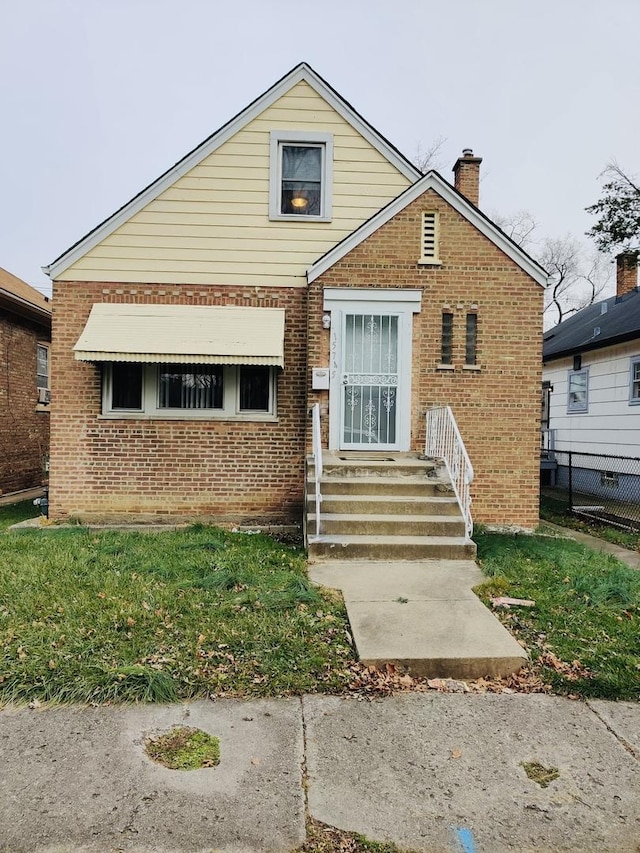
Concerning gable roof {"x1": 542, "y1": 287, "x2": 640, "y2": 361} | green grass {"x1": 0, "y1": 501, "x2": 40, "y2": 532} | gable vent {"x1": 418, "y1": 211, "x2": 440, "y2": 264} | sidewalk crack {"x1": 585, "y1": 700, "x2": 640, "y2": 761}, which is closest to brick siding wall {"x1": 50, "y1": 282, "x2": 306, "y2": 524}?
green grass {"x1": 0, "y1": 501, "x2": 40, "y2": 532}

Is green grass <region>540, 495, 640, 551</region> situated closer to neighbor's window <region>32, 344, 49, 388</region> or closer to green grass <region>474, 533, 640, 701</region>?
green grass <region>474, 533, 640, 701</region>

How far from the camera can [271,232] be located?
901 centimetres

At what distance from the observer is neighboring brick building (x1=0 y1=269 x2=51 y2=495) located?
12.8m

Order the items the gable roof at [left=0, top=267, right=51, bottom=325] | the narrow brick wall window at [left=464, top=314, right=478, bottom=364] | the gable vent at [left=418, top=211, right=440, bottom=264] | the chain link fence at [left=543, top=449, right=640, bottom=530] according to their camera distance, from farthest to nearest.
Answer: the gable roof at [left=0, top=267, right=51, bottom=325], the chain link fence at [left=543, top=449, right=640, bottom=530], the narrow brick wall window at [left=464, top=314, right=478, bottom=364], the gable vent at [left=418, top=211, right=440, bottom=264]

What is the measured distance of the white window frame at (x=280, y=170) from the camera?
901cm

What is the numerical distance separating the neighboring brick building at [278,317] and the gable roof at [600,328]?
5701mm

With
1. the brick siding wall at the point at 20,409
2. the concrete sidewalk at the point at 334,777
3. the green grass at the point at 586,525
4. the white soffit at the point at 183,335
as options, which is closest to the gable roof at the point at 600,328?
the green grass at the point at 586,525

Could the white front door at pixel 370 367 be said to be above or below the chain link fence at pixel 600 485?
above

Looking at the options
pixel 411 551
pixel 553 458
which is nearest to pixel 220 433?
pixel 411 551

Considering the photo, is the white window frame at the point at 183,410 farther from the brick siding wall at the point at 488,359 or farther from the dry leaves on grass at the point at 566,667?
the dry leaves on grass at the point at 566,667

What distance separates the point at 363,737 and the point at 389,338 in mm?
6263

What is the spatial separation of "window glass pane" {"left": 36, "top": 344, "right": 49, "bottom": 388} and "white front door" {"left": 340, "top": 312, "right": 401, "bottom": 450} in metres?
9.95

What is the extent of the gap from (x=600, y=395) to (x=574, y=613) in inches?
412

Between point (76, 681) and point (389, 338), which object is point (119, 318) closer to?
point (389, 338)
